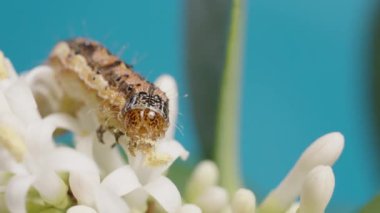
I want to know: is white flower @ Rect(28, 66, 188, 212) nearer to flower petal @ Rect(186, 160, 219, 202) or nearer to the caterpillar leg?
the caterpillar leg

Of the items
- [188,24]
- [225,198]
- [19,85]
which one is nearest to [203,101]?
[188,24]

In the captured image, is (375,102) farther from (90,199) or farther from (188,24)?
(90,199)

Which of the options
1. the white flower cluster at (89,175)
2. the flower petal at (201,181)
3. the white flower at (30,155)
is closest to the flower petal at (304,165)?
the white flower cluster at (89,175)

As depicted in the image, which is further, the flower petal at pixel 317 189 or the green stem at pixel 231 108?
the green stem at pixel 231 108

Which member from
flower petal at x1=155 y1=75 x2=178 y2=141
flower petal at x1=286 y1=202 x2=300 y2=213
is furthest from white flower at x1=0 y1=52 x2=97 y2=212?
flower petal at x1=286 y1=202 x2=300 y2=213

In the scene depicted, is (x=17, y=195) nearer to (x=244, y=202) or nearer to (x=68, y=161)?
(x=68, y=161)

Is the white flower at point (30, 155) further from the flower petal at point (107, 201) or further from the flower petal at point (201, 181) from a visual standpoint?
the flower petal at point (201, 181)

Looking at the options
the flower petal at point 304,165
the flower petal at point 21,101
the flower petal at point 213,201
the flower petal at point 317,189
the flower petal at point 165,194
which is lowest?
the flower petal at point 317,189
